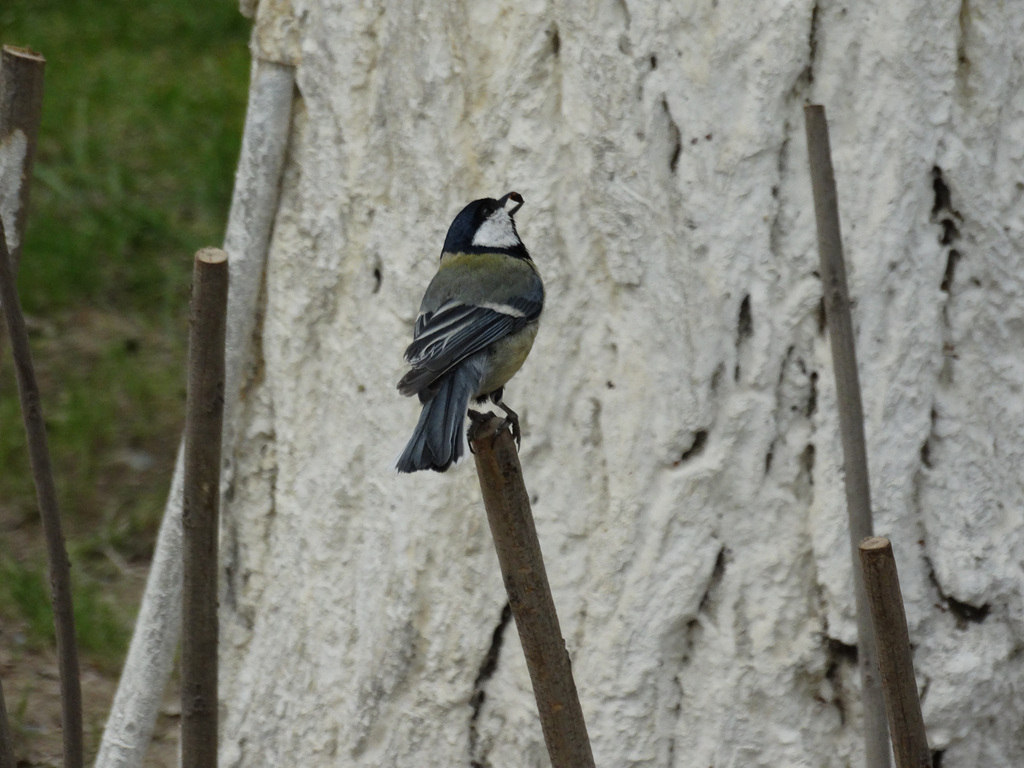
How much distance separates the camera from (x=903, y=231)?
225cm

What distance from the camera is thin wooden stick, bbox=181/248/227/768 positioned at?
4.18 ft

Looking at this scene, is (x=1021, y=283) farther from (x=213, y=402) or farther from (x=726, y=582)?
(x=213, y=402)

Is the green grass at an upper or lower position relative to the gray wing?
upper

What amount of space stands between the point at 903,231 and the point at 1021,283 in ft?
0.78

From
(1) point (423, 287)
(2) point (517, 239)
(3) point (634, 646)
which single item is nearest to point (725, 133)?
(2) point (517, 239)

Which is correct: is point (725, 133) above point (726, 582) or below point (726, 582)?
above

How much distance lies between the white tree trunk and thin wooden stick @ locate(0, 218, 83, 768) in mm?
990

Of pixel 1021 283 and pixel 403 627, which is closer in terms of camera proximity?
pixel 1021 283

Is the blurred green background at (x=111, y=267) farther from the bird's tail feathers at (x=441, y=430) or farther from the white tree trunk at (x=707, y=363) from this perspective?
the bird's tail feathers at (x=441, y=430)

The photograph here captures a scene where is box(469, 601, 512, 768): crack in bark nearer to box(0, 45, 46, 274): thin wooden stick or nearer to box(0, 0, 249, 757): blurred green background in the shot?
box(0, 45, 46, 274): thin wooden stick

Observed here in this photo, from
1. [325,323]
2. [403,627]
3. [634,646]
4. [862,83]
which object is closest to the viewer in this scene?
[862,83]

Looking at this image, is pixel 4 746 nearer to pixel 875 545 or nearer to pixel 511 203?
pixel 875 545

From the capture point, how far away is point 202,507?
1333mm

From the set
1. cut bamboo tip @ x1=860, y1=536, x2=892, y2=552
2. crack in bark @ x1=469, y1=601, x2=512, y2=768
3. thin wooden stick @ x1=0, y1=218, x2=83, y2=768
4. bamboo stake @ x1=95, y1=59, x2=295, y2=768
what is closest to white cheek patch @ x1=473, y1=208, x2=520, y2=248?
bamboo stake @ x1=95, y1=59, x2=295, y2=768
